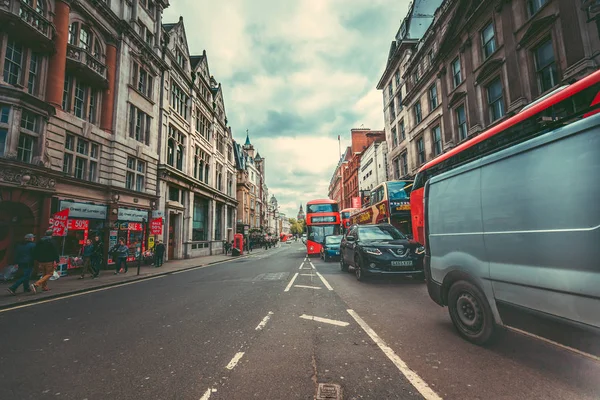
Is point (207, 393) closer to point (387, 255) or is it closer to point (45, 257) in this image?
point (387, 255)

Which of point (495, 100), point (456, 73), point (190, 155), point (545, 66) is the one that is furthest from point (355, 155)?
point (545, 66)

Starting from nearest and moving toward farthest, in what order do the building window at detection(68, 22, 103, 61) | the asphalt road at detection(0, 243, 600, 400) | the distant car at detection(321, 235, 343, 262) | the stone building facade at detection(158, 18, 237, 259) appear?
the asphalt road at detection(0, 243, 600, 400)
the building window at detection(68, 22, 103, 61)
the distant car at detection(321, 235, 343, 262)
the stone building facade at detection(158, 18, 237, 259)

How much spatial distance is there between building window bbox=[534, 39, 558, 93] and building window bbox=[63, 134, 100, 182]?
23018 millimetres

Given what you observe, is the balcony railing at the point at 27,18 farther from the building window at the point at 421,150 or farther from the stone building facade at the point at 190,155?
the building window at the point at 421,150

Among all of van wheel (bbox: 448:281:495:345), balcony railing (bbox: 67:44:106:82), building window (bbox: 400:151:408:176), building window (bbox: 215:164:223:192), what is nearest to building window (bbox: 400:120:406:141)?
building window (bbox: 400:151:408:176)

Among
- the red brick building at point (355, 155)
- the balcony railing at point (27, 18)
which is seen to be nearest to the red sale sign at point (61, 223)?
the balcony railing at point (27, 18)

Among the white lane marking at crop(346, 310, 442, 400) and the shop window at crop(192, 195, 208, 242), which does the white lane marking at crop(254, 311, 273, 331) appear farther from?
the shop window at crop(192, 195, 208, 242)

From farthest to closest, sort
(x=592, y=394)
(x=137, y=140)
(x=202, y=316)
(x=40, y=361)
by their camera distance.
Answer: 1. (x=137, y=140)
2. (x=202, y=316)
3. (x=40, y=361)
4. (x=592, y=394)

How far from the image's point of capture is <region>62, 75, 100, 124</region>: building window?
14.2 meters

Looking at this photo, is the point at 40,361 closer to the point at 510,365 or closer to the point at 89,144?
the point at 510,365

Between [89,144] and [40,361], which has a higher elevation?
[89,144]

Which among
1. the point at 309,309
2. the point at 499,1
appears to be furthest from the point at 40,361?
the point at 499,1

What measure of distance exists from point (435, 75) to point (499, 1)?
6941 millimetres

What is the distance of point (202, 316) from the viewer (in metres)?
5.29
